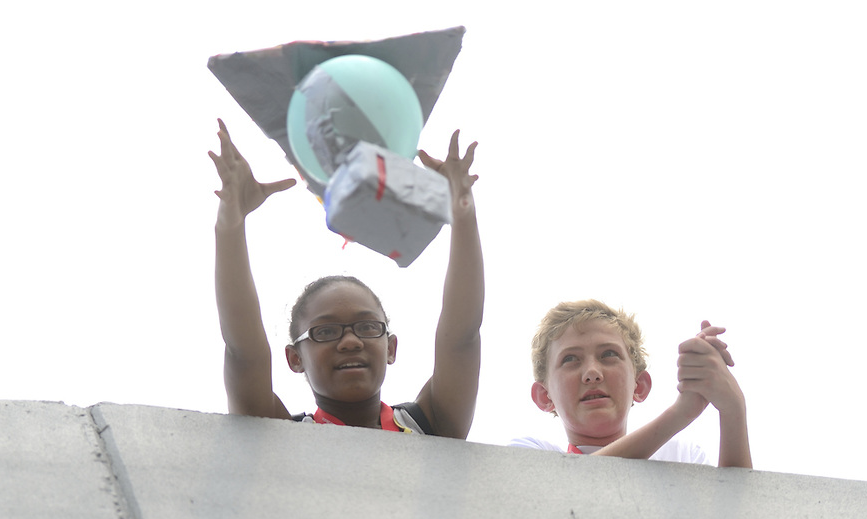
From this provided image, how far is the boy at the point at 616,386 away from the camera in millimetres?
2680

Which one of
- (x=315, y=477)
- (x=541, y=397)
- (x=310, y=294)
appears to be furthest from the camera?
(x=541, y=397)

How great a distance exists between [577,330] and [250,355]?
1106 mm

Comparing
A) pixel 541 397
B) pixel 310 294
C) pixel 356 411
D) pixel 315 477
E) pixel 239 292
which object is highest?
pixel 310 294

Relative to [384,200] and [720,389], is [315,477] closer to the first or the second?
[384,200]

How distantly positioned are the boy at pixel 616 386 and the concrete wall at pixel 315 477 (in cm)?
13

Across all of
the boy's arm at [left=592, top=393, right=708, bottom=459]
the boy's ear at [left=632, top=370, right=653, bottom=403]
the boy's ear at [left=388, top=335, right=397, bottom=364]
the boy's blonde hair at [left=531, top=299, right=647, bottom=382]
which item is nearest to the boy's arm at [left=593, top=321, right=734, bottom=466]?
the boy's arm at [left=592, top=393, right=708, bottom=459]

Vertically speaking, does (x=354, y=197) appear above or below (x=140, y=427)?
above

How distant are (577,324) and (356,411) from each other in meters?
0.77

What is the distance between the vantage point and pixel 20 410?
7.47 ft

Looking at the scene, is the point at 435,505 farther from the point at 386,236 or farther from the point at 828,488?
the point at 828,488

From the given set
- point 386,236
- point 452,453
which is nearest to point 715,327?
point 452,453

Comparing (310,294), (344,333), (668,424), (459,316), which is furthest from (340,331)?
(668,424)

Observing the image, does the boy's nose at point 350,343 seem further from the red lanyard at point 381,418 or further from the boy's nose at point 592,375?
the boy's nose at point 592,375

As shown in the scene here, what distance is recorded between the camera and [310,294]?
3.03 metres
